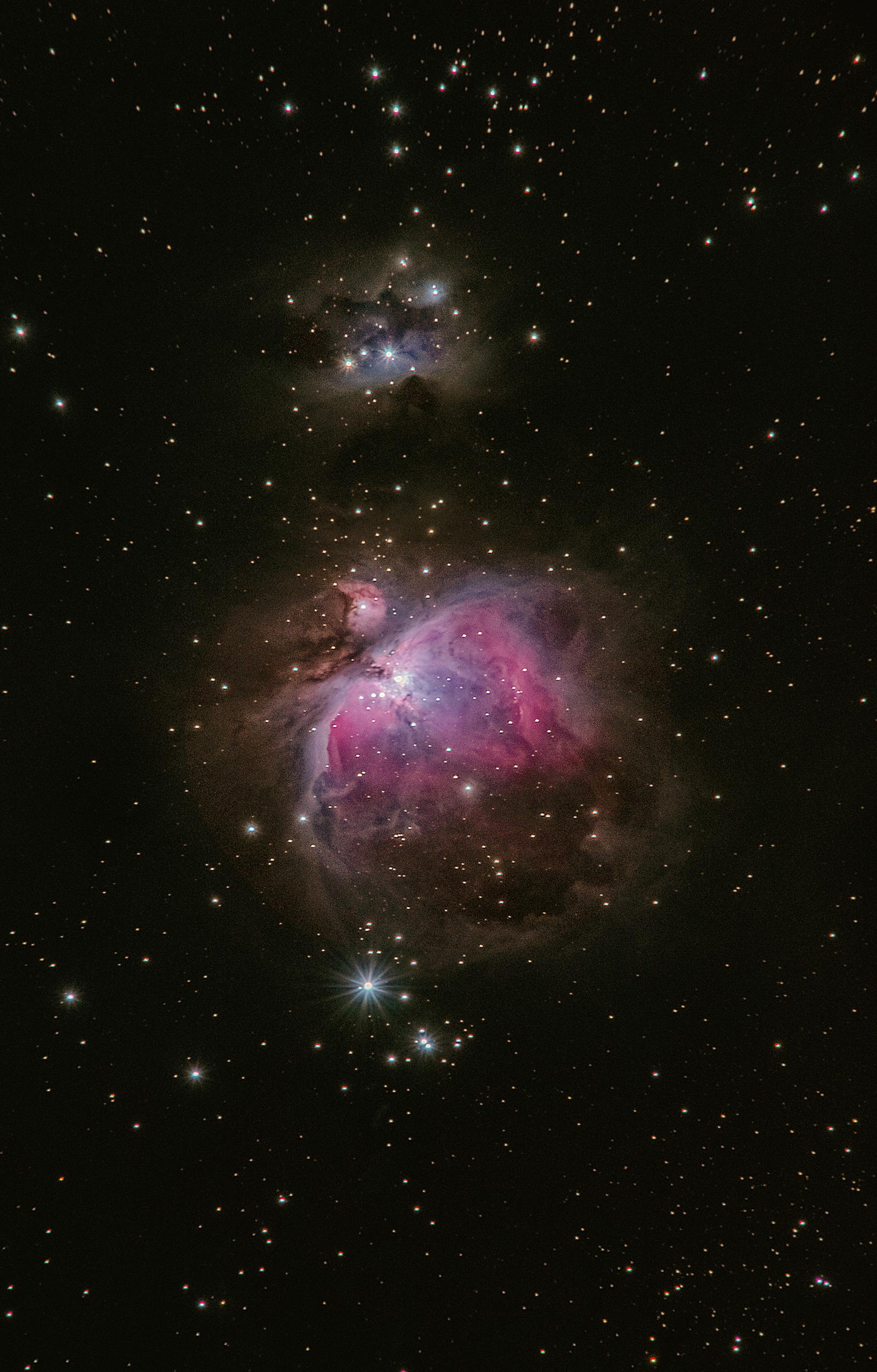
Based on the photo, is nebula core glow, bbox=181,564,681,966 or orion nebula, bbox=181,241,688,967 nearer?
orion nebula, bbox=181,241,688,967

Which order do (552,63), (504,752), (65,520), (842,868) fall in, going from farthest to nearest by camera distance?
1. (504,752)
2. (842,868)
3. (65,520)
4. (552,63)

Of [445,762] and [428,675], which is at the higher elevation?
[428,675]

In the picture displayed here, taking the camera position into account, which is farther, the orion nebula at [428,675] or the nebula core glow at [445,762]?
the nebula core glow at [445,762]

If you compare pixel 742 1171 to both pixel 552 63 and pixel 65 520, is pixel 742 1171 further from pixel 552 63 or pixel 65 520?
pixel 552 63

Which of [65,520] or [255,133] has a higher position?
[255,133]

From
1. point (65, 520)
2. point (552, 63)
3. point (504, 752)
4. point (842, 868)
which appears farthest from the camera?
point (504, 752)

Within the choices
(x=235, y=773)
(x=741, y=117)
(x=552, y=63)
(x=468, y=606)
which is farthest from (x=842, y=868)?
(x=552, y=63)

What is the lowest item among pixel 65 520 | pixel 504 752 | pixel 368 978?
pixel 368 978

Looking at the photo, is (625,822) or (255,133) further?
(625,822)
